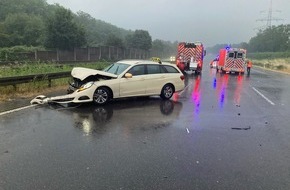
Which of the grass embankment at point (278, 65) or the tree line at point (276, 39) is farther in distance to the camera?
the tree line at point (276, 39)

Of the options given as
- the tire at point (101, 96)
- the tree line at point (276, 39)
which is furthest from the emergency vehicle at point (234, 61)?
the tree line at point (276, 39)

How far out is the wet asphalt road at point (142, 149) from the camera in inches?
204

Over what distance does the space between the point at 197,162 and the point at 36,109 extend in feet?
20.3

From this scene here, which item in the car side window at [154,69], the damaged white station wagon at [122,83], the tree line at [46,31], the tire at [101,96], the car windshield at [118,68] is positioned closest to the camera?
the damaged white station wagon at [122,83]

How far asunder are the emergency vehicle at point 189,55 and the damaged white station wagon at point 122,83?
67.1ft

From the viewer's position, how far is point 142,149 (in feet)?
22.3

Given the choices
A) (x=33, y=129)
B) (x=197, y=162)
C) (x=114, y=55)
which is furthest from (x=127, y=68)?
(x=114, y=55)

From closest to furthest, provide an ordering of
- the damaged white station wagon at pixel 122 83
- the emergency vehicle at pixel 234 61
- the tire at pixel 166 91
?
the damaged white station wagon at pixel 122 83, the tire at pixel 166 91, the emergency vehicle at pixel 234 61

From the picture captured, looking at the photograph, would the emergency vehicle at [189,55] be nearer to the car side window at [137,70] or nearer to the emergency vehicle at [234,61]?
the emergency vehicle at [234,61]

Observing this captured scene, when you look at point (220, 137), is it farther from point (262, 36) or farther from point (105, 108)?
point (262, 36)

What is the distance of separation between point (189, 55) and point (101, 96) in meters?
24.7

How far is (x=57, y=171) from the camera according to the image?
541cm

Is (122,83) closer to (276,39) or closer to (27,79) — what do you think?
(27,79)

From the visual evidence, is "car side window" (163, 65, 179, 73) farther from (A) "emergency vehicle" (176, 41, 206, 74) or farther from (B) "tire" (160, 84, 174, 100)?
(A) "emergency vehicle" (176, 41, 206, 74)
